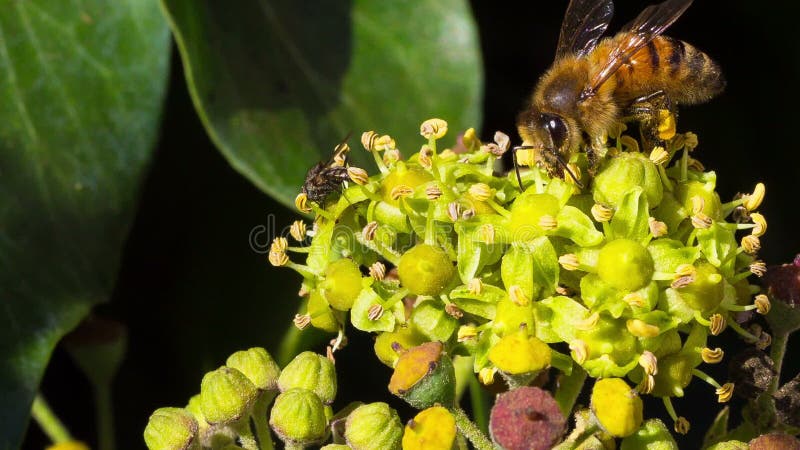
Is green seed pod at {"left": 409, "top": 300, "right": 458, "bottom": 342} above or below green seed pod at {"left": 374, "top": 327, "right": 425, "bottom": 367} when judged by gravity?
above

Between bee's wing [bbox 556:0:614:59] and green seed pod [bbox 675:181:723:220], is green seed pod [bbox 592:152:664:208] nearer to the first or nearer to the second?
green seed pod [bbox 675:181:723:220]

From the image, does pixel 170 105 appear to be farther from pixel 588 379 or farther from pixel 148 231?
pixel 588 379

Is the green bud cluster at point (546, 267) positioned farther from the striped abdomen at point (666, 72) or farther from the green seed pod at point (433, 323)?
the striped abdomen at point (666, 72)

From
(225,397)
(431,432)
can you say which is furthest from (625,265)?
(225,397)

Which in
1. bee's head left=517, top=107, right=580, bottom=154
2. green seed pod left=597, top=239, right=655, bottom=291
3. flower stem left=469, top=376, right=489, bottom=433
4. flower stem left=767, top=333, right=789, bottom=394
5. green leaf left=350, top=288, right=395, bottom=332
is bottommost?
flower stem left=469, top=376, right=489, bottom=433

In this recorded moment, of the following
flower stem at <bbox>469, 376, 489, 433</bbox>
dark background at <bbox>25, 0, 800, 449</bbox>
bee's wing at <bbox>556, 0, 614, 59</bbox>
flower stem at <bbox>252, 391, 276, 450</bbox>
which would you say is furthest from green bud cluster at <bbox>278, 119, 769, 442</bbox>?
dark background at <bbox>25, 0, 800, 449</bbox>

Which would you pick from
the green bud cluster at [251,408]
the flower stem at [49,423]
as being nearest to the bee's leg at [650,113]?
the green bud cluster at [251,408]

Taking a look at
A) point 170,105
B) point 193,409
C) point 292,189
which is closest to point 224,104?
point 292,189
